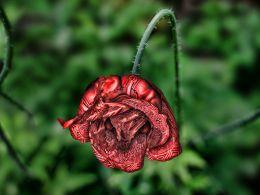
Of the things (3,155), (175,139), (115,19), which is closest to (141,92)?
(175,139)

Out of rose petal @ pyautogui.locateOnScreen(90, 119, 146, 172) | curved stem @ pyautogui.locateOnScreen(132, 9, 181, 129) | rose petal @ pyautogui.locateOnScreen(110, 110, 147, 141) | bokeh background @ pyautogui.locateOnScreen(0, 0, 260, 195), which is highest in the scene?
curved stem @ pyautogui.locateOnScreen(132, 9, 181, 129)

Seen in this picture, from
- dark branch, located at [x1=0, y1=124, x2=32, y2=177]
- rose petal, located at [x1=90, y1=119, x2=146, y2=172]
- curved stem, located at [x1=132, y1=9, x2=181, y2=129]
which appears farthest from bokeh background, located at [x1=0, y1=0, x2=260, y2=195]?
rose petal, located at [x1=90, y1=119, x2=146, y2=172]

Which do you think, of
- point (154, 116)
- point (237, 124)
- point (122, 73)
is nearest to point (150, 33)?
point (154, 116)

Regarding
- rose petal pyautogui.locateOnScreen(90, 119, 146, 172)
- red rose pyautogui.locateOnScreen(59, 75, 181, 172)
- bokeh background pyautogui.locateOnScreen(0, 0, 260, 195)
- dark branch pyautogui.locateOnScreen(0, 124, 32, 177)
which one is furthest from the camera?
bokeh background pyautogui.locateOnScreen(0, 0, 260, 195)

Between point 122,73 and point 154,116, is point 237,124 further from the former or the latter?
point 122,73

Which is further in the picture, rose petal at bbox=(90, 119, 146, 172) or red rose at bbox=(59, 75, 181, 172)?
rose petal at bbox=(90, 119, 146, 172)

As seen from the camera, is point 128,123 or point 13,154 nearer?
point 128,123

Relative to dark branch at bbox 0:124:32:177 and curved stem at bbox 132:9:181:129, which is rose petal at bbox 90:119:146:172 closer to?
curved stem at bbox 132:9:181:129
